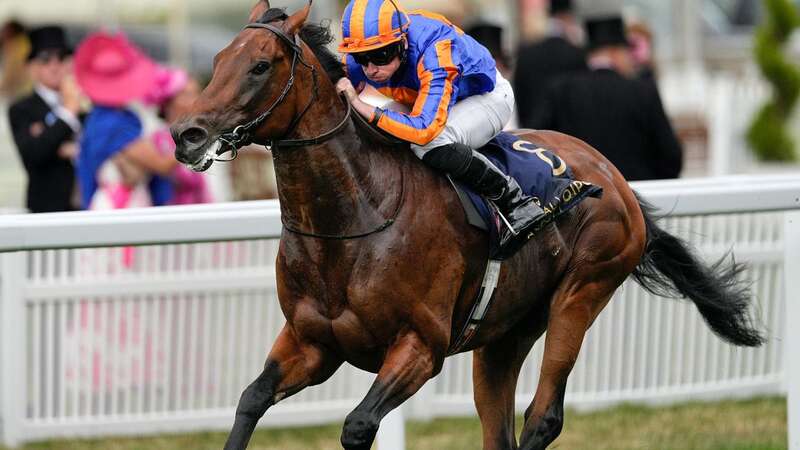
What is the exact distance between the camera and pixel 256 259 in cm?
719

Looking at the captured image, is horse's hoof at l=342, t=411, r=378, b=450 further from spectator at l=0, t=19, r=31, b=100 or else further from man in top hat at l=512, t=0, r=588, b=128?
spectator at l=0, t=19, r=31, b=100

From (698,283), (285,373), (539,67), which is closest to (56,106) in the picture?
(539,67)

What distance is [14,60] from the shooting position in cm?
1169

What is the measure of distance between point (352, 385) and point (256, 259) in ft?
2.60

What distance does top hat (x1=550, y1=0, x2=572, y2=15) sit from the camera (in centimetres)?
1123

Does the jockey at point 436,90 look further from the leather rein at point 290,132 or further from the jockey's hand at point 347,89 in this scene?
the leather rein at point 290,132

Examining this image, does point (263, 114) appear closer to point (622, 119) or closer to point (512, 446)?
point (512, 446)

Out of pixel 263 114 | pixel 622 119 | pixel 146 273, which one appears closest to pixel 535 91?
pixel 622 119

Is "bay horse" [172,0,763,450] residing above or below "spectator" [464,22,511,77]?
above

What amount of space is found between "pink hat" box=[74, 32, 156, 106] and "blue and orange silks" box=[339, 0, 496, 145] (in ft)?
11.0

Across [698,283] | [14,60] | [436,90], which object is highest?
[436,90]

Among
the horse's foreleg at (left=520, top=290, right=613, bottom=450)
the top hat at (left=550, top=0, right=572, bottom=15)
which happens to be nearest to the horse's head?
the horse's foreleg at (left=520, top=290, right=613, bottom=450)

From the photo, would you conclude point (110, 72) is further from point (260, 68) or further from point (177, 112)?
point (260, 68)

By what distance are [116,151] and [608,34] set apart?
9.68ft
